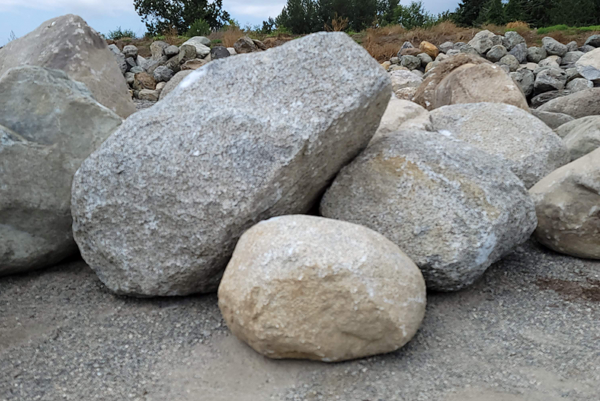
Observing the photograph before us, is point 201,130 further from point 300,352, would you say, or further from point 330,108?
point 300,352

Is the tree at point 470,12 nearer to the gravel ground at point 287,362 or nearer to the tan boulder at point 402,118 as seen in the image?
the tan boulder at point 402,118

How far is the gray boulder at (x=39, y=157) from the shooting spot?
11.7ft

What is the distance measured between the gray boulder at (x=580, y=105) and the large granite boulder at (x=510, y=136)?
306 cm

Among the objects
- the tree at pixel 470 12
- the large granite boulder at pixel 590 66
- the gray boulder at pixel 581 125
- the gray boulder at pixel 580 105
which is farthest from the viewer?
the tree at pixel 470 12

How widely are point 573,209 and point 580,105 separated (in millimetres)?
4197

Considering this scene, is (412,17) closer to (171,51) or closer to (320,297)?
(171,51)

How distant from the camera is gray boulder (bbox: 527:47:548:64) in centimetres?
1652

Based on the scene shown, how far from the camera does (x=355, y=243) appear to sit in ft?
9.07

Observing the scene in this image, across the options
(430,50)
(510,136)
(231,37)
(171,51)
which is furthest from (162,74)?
(510,136)

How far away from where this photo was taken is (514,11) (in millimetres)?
24984

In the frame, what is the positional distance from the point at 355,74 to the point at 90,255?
6.13 ft

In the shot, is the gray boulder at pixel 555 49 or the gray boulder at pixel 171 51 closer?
Answer: the gray boulder at pixel 171 51

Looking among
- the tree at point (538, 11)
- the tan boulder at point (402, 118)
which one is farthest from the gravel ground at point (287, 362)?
the tree at point (538, 11)

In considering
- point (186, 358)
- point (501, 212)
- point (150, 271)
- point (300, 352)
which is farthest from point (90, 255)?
point (501, 212)
